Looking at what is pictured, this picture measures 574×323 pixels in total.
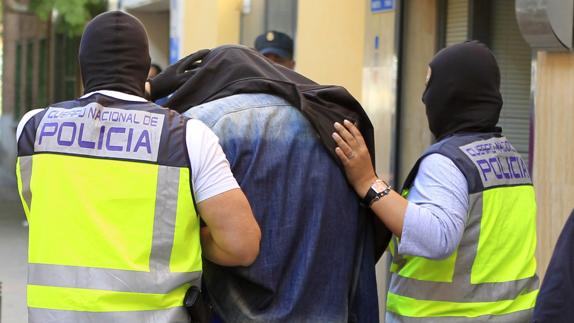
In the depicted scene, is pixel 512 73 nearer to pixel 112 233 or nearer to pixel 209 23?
pixel 112 233

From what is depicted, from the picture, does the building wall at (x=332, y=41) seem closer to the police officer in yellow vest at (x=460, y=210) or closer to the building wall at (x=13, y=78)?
the police officer in yellow vest at (x=460, y=210)

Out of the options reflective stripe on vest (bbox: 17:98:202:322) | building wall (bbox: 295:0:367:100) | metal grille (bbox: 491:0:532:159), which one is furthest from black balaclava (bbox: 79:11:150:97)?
building wall (bbox: 295:0:367:100)

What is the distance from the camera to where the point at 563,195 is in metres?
5.71

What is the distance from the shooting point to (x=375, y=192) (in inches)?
136

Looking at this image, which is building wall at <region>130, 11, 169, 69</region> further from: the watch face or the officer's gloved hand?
the watch face

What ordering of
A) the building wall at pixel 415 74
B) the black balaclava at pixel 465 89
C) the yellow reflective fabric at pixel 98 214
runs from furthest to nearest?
the building wall at pixel 415 74 → the black balaclava at pixel 465 89 → the yellow reflective fabric at pixel 98 214

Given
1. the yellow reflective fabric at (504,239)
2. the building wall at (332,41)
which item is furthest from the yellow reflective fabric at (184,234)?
the building wall at (332,41)

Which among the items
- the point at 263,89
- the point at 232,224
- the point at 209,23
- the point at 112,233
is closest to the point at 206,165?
the point at 232,224

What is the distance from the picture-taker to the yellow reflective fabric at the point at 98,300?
3.15 m

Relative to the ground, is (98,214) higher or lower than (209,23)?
lower

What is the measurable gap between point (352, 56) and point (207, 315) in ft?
20.1

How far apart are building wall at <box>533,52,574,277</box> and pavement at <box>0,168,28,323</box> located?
3.24 metres

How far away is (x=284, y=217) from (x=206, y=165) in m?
0.36

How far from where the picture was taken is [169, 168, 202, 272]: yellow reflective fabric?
3.18 metres
